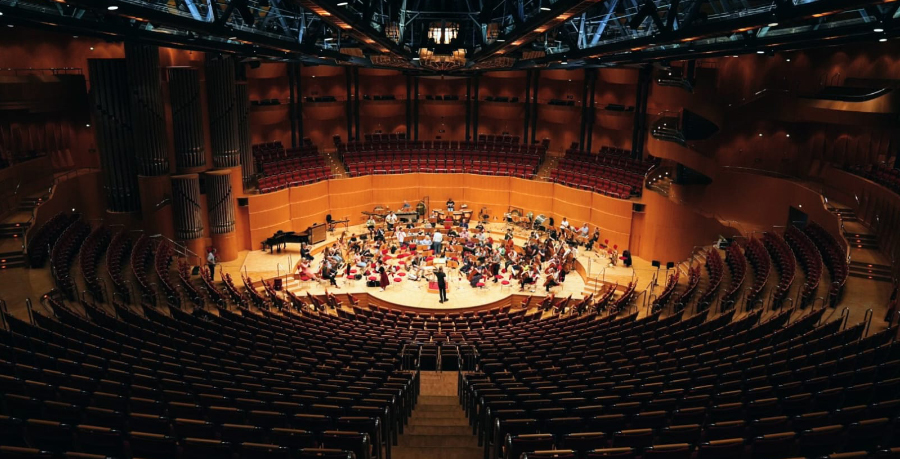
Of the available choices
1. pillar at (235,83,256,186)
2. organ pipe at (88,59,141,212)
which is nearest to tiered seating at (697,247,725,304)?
pillar at (235,83,256,186)

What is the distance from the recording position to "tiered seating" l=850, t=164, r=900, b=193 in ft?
52.5

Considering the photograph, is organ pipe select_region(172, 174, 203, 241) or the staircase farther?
organ pipe select_region(172, 174, 203, 241)

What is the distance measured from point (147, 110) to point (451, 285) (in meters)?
10.0

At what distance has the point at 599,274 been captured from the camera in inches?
771

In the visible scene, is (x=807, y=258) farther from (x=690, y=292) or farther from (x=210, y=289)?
(x=210, y=289)

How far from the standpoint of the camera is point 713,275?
1662cm

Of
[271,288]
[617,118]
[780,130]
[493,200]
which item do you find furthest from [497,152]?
[271,288]

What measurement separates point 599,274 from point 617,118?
1010 centimetres

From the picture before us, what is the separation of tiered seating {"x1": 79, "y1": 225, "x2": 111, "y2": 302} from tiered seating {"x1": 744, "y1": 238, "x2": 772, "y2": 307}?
46.7 ft

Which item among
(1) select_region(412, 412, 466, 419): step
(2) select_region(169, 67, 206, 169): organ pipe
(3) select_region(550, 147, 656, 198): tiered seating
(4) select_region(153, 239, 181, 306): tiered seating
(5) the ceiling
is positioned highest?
(5) the ceiling

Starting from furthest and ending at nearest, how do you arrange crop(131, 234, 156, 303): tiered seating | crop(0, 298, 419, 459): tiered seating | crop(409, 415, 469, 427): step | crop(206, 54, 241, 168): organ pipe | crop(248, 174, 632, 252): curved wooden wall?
crop(248, 174, 632, 252): curved wooden wall
crop(206, 54, 241, 168): organ pipe
crop(131, 234, 156, 303): tiered seating
crop(409, 415, 469, 427): step
crop(0, 298, 419, 459): tiered seating

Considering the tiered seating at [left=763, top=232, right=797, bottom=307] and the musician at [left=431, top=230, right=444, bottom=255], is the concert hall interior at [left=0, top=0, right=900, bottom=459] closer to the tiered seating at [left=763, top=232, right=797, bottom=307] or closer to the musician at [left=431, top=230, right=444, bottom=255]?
the tiered seating at [left=763, top=232, right=797, bottom=307]

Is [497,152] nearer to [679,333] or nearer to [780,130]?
[780,130]

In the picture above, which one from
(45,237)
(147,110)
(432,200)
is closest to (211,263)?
(45,237)
